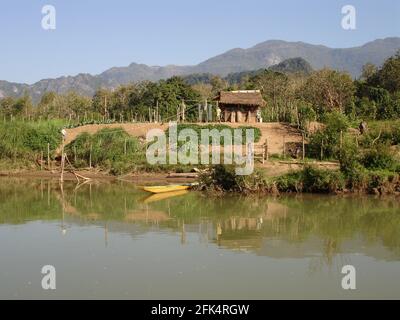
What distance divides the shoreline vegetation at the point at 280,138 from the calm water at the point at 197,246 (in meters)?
0.96

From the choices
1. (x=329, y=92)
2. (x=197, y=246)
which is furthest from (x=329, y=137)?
(x=197, y=246)

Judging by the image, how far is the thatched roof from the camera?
1209 inches

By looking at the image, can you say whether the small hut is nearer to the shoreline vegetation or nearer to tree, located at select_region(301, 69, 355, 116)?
the shoreline vegetation

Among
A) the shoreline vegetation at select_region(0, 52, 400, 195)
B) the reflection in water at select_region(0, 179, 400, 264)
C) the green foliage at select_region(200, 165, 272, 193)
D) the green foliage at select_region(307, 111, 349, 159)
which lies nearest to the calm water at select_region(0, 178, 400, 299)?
the reflection in water at select_region(0, 179, 400, 264)

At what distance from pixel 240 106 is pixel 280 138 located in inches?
168

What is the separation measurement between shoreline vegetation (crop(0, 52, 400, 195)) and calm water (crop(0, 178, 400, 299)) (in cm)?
96

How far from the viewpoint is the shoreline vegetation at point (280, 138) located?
Result: 19.6 metres

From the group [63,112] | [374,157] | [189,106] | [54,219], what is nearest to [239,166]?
[374,157]

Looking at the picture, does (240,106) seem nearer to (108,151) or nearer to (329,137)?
(329,137)

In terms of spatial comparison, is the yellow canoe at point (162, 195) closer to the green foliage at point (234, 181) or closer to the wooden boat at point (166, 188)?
the wooden boat at point (166, 188)

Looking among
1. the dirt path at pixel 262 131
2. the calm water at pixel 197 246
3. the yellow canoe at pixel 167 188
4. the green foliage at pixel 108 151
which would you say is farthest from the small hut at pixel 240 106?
the calm water at pixel 197 246

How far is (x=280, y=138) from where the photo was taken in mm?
27781

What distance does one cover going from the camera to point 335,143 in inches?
933
